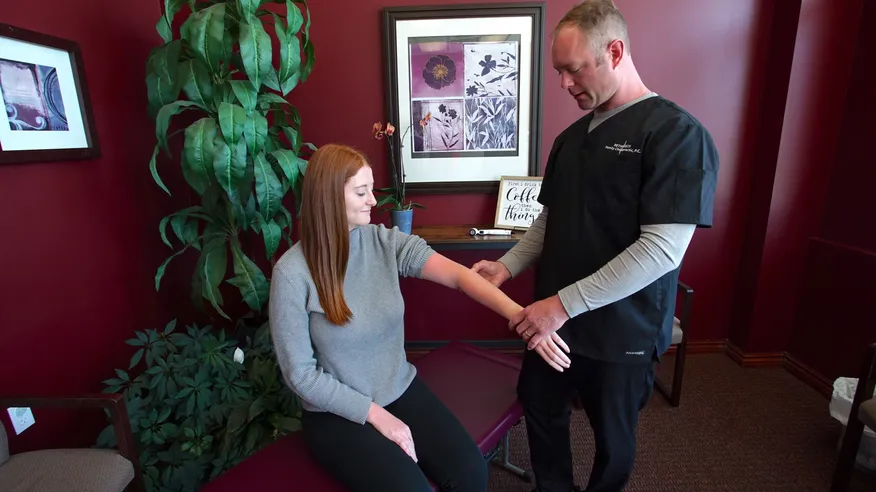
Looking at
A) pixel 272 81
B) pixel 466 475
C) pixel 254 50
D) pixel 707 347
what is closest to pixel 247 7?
pixel 254 50

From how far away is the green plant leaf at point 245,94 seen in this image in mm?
1731

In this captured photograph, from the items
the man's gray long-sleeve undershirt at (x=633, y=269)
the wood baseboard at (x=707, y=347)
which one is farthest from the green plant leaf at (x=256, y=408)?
the wood baseboard at (x=707, y=347)

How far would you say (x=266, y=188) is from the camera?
179 centimetres

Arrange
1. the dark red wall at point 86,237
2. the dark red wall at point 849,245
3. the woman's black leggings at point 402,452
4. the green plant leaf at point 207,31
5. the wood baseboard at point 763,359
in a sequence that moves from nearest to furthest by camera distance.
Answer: the woman's black leggings at point 402,452 < the dark red wall at point 86,237 < the green plant leaf at point 207,31 < the dark red wall at point 849,245 < the wood baseboard at point 763,359

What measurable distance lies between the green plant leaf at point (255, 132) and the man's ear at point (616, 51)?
1255 mm

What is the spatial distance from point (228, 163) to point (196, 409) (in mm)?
951

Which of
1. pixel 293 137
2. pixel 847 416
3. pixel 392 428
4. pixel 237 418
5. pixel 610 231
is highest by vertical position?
pixel 293 137

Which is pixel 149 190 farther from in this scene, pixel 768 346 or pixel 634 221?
pixel 768 346

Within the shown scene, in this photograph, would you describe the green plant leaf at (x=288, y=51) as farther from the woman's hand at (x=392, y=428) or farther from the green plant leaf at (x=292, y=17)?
the woman's hand at (x=392, y=428)

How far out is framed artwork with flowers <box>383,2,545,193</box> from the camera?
2.28m

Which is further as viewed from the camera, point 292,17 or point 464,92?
point 464,92

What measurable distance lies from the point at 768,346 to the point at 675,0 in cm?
195

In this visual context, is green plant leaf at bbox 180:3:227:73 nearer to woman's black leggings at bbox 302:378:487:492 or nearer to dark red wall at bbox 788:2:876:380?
woman's black leggings at bbox 302:378:487:492

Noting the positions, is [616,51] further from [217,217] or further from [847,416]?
[847,416]
